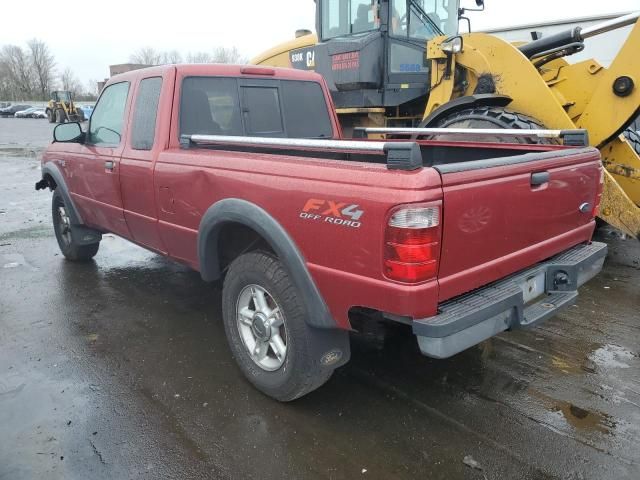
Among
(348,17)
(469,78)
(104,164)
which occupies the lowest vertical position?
(104,164)

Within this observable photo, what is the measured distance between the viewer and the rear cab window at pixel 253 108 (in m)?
4.01

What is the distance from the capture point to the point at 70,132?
200 inches

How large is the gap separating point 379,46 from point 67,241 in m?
4.93

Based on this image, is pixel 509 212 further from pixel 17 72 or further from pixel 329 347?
pixel 17 72

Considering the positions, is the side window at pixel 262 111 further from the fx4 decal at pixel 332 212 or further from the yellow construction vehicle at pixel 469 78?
the yellow construction vehicle at pixel 469 78

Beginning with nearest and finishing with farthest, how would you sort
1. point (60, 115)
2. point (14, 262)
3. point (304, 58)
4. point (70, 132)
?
point (70, 132) < point (14, 262) < point (304, 58) < point (60, 115)

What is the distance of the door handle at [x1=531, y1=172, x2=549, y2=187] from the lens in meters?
2.75

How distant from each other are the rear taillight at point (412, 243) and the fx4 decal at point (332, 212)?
19cm

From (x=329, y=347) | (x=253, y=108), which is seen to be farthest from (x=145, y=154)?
(x=329, y=347)

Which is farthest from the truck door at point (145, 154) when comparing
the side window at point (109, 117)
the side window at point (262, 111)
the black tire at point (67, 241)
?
the black tire at point (67, 241)

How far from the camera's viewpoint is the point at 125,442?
2.84 meters

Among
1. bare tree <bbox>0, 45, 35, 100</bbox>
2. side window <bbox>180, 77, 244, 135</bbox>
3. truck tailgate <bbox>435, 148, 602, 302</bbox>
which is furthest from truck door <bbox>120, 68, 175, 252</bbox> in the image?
bare tree <bbox>0, 45, 35, 100</bbox>

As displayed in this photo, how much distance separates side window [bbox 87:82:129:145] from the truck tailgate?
10.6 feet

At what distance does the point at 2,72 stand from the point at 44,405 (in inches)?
4379
